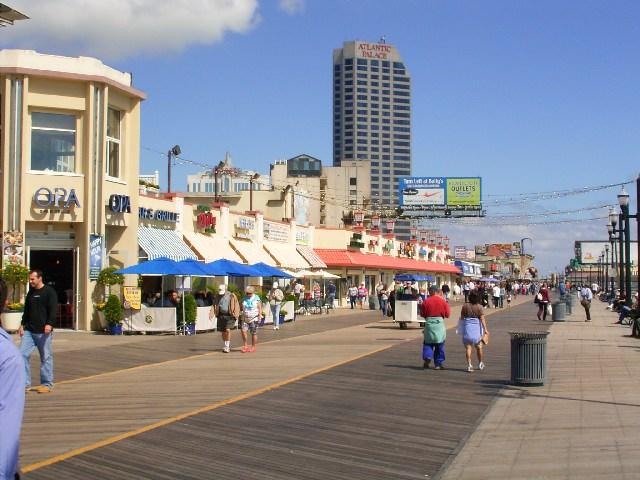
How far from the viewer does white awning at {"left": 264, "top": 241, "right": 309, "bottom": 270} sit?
4697cm

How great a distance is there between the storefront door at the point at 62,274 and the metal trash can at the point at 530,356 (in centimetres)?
1760

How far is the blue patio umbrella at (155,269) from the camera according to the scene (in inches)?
1072

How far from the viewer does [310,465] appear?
850 cm

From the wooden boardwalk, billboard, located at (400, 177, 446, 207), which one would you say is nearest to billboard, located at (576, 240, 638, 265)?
billboard, located at (400, 177, 446, 207)

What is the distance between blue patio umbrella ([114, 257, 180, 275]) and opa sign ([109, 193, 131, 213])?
7.23ft

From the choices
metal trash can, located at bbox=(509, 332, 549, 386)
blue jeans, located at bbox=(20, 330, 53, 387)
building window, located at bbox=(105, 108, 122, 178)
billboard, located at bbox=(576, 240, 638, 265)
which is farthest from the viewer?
billboard, located at bbox=(576, 240, 638, 265)

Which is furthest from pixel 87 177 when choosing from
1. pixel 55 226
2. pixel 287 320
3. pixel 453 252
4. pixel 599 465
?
pixel 453 252

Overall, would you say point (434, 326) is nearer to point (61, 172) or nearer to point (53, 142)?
point (61, 172)

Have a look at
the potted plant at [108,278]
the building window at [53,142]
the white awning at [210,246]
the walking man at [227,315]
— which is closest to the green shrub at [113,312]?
the potted plant at [108,278]

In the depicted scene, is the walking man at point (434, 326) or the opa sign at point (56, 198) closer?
the walking man at point (434, 326)

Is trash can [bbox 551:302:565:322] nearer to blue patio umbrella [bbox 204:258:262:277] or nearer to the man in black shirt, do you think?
blue patio umbrella [bbox 204:258:262:277]

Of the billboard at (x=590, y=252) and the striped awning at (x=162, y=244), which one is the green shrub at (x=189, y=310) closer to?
the striped awning at (x=162, y=244)

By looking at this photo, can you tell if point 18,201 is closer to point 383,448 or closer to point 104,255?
point 104,255

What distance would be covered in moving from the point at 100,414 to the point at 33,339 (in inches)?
101
